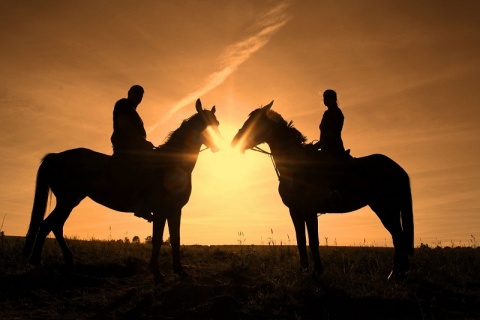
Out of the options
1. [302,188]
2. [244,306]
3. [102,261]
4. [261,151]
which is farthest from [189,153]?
[244,306]

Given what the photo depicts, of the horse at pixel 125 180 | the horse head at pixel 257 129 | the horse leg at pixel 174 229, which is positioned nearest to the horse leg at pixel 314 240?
the horse head at pixel 257 129

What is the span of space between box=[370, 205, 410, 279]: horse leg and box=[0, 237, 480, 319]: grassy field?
0.93 ft

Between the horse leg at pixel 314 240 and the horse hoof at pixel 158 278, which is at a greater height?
the horse leg at pixel 314 240

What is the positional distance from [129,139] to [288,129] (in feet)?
13.5

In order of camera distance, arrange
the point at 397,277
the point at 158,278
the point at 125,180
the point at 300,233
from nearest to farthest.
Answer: the point at 158,278, the point at 397,277, the point at 300,233, the point at 125,180

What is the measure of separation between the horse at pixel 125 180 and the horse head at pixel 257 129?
0.73 m

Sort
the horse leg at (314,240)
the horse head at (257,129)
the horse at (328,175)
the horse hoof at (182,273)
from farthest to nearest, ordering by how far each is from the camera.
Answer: the horse head at (257,129)
the horse at (328,175)
the horse hoof at (182,273)
the horse leg at (314,240)

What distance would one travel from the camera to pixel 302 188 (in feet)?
32.1

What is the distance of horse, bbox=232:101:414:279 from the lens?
9.88 meters

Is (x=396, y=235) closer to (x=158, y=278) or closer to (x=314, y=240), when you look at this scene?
(x=314, y=240)

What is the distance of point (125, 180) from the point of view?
9.90 metres

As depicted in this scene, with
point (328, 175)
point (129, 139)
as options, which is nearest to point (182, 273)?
point (129, 139)

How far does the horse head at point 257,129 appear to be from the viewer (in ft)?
33.2

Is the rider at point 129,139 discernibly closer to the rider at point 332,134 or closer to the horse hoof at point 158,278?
the horse hoof at point 158,278
